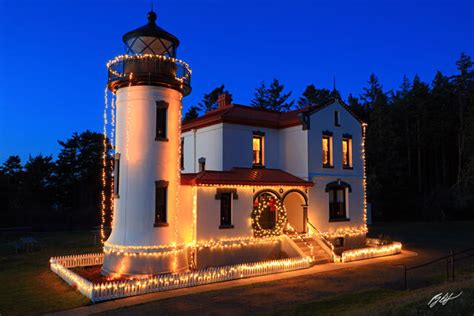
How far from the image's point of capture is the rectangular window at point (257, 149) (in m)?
21.6

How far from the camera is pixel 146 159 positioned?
15.8 m

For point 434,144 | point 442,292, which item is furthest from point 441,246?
point 434,144

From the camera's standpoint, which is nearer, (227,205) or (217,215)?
(217,215)

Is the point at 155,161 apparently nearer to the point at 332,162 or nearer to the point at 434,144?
the point at 332,162

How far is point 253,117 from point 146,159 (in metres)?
8.23

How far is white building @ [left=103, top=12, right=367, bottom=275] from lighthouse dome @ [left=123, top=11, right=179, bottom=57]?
42mm

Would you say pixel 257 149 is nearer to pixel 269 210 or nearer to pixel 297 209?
pixel 269 210

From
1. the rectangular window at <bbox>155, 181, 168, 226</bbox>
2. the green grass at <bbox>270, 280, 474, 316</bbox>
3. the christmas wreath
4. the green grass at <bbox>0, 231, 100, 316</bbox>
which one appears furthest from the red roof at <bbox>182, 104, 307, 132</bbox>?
the green grass at <bbox>270, 280, 474, 316</bbox>

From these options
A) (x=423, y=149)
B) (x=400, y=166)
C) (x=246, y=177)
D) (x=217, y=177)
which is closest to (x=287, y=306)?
(x=217, y=177)

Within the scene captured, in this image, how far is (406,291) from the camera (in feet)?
40.5

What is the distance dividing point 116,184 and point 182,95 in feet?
16.4

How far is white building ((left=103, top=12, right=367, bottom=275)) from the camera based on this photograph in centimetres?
1578
